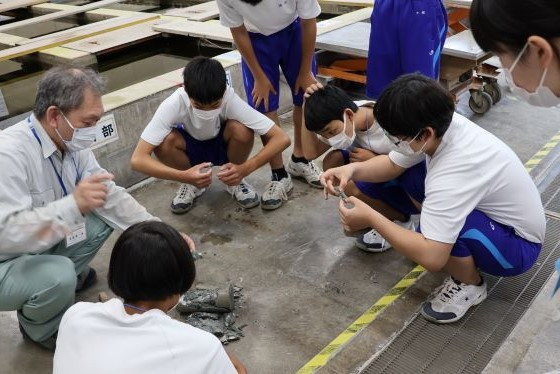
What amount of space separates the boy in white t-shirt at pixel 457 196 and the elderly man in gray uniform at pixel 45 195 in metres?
1.01

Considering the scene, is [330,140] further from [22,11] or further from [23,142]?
[22,11]

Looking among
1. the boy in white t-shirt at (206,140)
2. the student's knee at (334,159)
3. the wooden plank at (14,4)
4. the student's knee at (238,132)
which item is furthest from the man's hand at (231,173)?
the wooden plank at (14,4)

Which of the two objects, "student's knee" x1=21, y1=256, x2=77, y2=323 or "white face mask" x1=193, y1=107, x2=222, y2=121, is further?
"white face mask" x1=193, y1=107, x2=222, y2=121

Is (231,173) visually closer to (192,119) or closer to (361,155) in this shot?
(192,119)

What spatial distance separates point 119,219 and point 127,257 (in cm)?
100

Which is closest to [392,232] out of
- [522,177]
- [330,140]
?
[522,177]

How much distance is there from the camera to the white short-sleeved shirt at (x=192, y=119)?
2740mm

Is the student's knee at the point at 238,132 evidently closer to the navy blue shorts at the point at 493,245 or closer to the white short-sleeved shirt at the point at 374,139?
the white short-sleeved shirt at the point at 374,139

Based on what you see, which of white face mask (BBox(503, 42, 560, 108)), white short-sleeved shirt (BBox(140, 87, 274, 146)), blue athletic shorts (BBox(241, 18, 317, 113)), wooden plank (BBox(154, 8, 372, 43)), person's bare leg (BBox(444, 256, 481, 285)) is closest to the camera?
white face mask (BBox(503, 42, 560, 108))

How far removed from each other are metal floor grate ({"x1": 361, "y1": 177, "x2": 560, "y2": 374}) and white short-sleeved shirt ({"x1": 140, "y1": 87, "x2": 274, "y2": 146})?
4.30ft

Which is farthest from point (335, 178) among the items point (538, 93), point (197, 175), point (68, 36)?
point (68, 36)

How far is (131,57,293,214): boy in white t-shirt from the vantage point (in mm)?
2547

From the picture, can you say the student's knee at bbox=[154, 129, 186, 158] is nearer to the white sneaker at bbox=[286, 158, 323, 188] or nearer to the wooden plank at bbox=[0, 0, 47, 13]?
the white sneaker at bbox=[286, 158, 323, 188]

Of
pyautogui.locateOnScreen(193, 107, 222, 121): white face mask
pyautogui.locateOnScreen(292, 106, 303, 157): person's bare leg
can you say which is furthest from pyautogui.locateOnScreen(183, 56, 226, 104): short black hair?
pyautogui.locateOnScreen(292, 106, 303, 157): person's bare leg
